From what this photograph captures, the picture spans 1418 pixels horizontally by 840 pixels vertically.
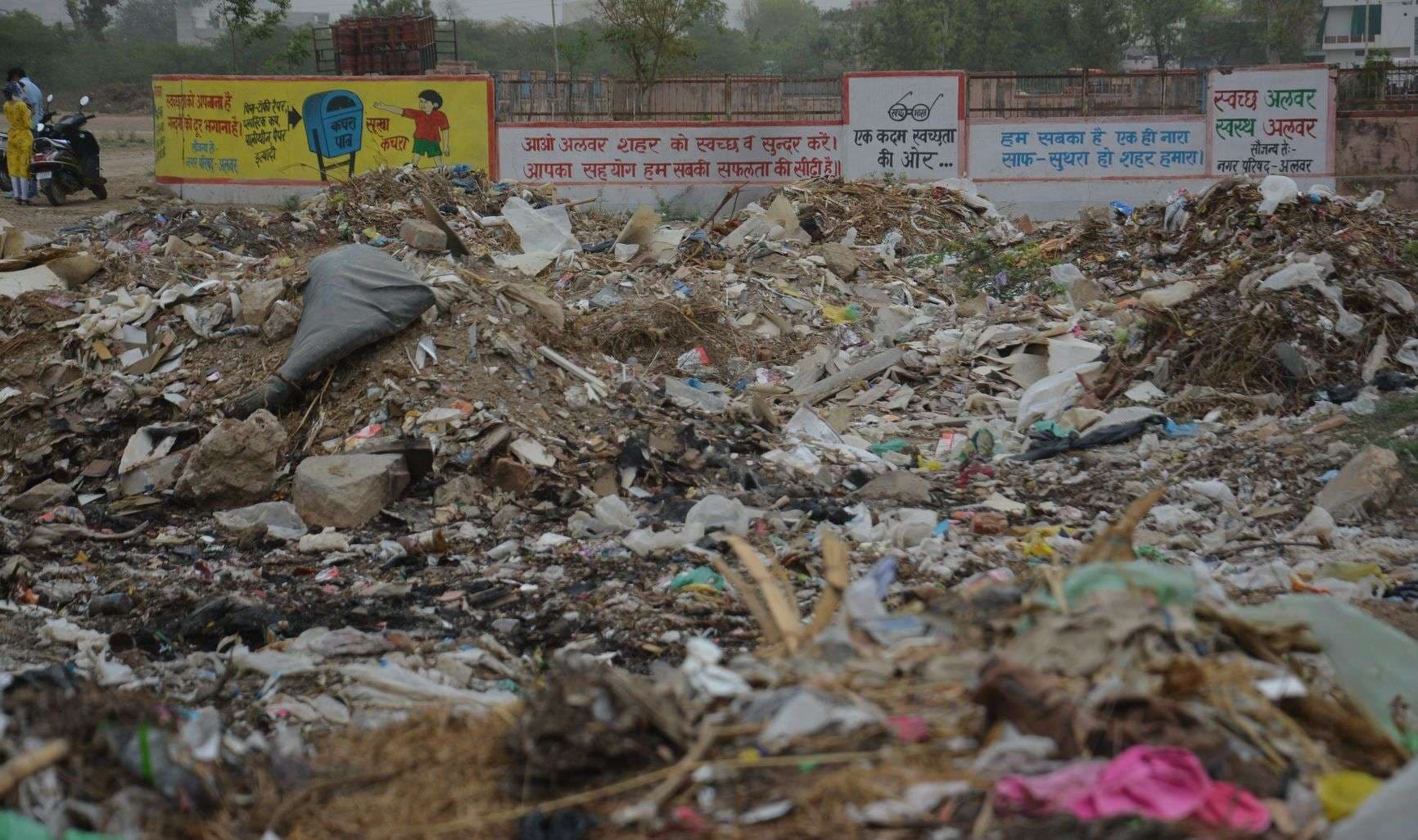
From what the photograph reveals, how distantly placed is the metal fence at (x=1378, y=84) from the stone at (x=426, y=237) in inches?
518

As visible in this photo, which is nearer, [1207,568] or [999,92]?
[1207,568]

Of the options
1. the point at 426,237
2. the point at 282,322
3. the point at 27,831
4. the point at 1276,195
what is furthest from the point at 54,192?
the point at 27,831

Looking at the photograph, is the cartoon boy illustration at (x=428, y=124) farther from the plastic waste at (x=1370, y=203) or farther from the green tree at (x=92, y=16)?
the green tree at (x=92, y=16)

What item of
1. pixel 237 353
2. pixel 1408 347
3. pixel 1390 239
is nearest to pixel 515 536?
pixel 237 353

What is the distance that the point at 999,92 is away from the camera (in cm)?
1655

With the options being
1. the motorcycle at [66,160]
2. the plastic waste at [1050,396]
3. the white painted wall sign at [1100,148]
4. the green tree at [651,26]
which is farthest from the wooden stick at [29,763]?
the green tree at [651,26]

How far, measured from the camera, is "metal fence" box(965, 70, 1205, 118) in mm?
16250

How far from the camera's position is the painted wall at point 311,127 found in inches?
626

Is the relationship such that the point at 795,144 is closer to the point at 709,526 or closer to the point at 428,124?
the point at 428,124

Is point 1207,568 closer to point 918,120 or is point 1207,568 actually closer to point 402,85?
point 918,120

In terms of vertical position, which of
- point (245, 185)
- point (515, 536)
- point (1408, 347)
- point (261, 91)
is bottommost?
point (515, 536)

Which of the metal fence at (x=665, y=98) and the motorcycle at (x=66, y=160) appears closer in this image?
the motorcycle at (x=66, y=160)

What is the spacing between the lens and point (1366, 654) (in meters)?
3.18

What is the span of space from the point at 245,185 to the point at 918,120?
8392 millimetres
